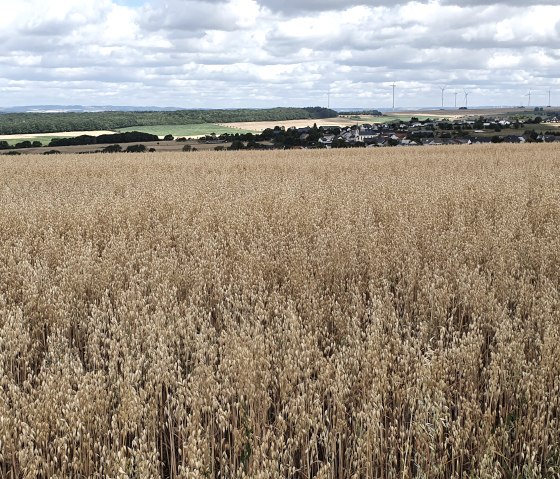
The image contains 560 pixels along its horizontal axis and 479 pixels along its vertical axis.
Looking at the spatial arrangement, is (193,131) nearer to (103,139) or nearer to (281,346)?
(103,139)

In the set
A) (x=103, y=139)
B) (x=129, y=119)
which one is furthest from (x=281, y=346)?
(x=129, y=119)

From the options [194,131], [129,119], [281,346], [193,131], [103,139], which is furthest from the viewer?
[129,119]

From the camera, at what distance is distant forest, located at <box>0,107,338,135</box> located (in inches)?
2283

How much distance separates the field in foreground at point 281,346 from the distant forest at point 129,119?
54836 mm

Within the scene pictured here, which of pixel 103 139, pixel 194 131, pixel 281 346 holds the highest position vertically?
pixel 194 131

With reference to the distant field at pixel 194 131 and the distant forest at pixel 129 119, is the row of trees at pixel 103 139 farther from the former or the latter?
the distant forest at pixel 129 119

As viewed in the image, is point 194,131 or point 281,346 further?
point 194,131

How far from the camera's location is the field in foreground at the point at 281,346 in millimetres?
2768

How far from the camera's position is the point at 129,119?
7006 centimetres

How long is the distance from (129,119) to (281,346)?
70.7 metres

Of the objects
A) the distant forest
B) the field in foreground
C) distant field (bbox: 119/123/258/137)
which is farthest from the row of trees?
the field in foreground

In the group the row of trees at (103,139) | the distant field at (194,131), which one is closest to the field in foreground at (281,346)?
the row of trees at (103,139)

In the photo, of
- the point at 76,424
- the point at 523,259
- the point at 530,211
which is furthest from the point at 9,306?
the point at 530,211

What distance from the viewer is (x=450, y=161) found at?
18.5 meters
